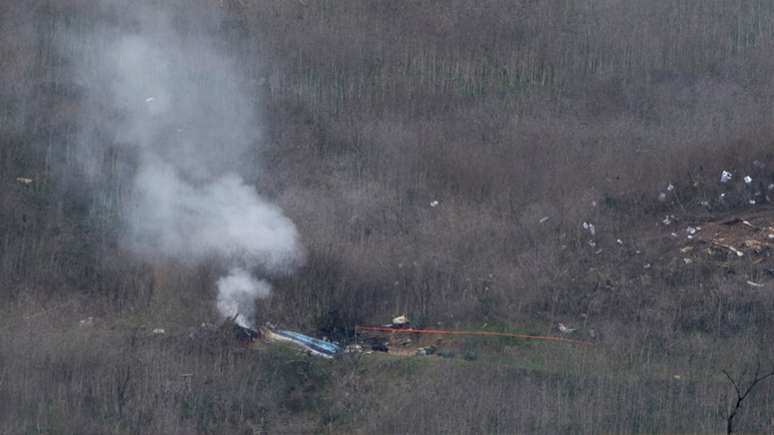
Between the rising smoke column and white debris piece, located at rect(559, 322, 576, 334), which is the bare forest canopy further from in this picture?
white debris piece, located at rect(559, 322, 576, 334)

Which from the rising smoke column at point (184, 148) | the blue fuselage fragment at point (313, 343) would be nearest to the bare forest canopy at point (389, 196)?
the rising smoke column at point (184, 148)

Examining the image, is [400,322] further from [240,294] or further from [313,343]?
[240,294]

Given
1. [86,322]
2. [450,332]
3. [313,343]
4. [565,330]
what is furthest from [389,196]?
[86,322]

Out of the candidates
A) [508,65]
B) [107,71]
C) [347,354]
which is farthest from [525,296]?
[107,71]

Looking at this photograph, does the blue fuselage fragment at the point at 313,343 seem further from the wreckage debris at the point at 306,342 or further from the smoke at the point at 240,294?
the smoke at the point at 240,294

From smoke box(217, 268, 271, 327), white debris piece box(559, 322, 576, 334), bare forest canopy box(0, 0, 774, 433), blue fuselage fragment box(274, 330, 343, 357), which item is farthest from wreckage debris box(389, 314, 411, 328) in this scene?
white debris piece box(559, 322, 576, 334)

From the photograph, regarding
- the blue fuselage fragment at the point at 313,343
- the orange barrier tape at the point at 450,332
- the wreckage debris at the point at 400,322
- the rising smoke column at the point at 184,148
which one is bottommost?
the blue fuselage fragment at the point at 313,343
